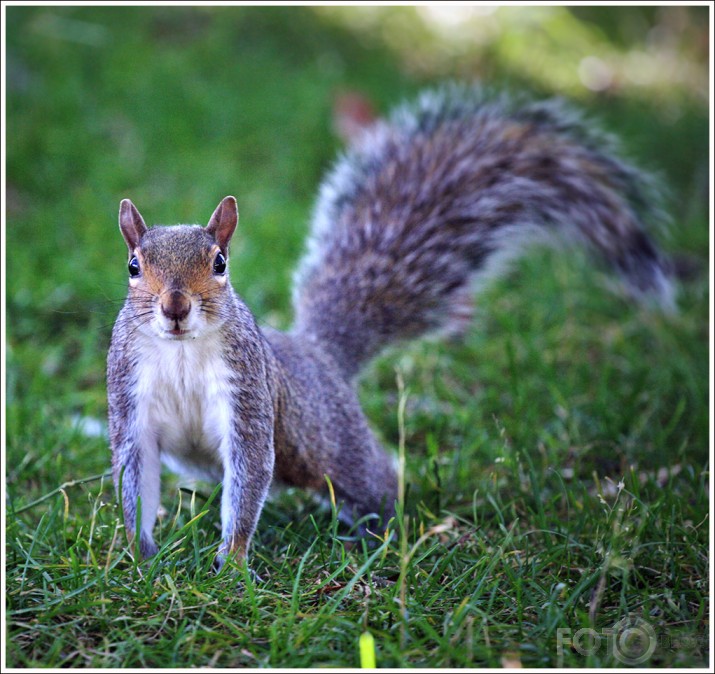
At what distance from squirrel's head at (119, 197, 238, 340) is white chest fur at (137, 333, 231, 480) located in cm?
8

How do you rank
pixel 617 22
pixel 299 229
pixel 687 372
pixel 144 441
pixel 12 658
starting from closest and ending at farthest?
1. pixel 12 658
2. pixel 144 441
3. pixel 687 372
4. pixel 299 229
5. pixel 617 22

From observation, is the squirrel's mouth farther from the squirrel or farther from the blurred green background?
the blurred green background

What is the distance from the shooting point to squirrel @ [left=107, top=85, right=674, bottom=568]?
1.61 meters

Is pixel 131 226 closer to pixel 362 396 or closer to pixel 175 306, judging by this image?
pixel 175 306

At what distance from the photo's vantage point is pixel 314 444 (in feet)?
6.57

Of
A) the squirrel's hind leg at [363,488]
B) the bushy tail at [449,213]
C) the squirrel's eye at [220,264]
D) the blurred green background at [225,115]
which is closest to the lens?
the squirrel's eye at [220,264]

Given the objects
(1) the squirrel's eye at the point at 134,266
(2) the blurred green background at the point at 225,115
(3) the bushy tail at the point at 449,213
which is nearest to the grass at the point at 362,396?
(2) the blurred green background at the point at 225,115

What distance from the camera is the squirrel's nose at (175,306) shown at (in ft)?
4.77

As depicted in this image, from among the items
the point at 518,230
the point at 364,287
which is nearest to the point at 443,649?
the point at 364,287

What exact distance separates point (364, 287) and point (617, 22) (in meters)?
5.03

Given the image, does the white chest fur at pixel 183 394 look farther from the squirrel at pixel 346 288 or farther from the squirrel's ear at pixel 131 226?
the squirrel's ear at pixel 131 226

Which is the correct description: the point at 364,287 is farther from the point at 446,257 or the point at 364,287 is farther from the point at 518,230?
the point at 518,230

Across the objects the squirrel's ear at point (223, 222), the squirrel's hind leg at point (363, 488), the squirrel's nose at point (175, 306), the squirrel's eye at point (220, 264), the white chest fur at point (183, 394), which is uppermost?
the squirrel's ear at point (223, 222)

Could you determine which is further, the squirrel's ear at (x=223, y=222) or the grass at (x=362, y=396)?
the squirrel's ear at (x=223, y=222)
